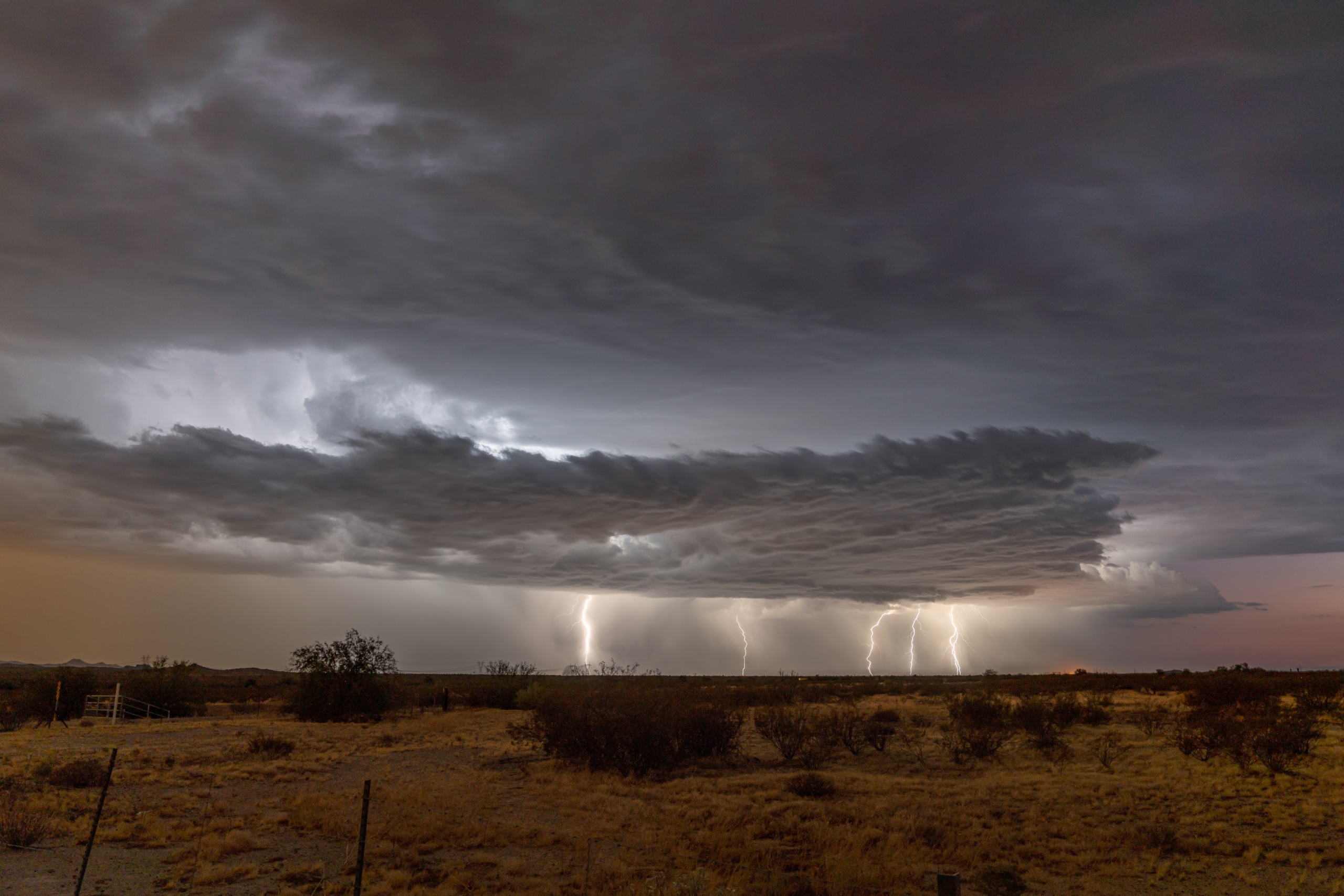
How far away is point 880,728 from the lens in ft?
113

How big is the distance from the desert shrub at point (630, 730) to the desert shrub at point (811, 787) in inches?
222

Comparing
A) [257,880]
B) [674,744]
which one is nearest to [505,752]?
[674,744]

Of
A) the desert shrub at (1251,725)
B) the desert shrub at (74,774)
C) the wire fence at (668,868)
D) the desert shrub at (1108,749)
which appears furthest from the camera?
the desert shrub at (1108,749)

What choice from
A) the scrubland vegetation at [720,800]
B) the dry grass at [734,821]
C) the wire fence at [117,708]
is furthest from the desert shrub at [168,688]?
the dry grass at [734,821]

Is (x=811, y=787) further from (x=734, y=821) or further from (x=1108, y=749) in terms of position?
(x=1108, y=749)

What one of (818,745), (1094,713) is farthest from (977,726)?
(1094,713)

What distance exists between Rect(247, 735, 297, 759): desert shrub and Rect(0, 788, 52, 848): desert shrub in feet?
41.2

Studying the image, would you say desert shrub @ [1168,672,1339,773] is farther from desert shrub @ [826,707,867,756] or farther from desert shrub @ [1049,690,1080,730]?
desert shrub @ [826,707,867,756]

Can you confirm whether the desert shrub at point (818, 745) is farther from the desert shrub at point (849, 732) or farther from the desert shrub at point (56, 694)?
the desert shrub at point (56, 694)

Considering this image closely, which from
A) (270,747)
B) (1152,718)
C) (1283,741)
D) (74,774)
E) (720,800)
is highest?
(1283,741)

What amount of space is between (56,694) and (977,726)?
162ft

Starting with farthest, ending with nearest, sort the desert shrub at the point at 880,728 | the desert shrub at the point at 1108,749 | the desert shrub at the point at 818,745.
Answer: the desert shrub at the point at 880,728, the desert shrub at the point at 818,745, the desert shrub at the point at 1108,749

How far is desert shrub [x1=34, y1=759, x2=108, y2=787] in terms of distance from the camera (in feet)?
77.3

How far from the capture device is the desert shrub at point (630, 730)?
92.9 ft
